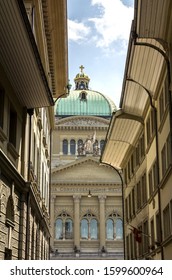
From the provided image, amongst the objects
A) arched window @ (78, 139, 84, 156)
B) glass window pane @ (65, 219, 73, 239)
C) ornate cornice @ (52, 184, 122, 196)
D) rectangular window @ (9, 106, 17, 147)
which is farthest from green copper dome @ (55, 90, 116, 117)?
rectangular window @ (9, 106, 17, 147)

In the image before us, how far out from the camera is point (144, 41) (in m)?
20.4

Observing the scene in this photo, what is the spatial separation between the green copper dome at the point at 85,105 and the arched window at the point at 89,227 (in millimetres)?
23905

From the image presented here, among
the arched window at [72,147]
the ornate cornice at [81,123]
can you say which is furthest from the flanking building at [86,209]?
the ornate cornice at [81,123]

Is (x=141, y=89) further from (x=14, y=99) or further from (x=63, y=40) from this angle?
(x=14, y=99)

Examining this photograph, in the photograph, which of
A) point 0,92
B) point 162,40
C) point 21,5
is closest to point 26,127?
point 0,92

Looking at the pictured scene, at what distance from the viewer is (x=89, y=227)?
80875 mm

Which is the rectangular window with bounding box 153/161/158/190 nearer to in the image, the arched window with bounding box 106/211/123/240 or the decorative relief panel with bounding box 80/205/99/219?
the arched window with bounding box 106/211/123/240

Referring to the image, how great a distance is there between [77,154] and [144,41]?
7383 cm

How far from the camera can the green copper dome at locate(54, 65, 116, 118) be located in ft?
326

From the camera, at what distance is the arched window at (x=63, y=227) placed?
3145 inches

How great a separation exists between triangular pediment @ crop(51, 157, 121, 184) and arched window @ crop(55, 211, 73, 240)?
19.5 ft

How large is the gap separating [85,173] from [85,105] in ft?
67.3

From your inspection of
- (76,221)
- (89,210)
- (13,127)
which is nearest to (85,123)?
(89,210)

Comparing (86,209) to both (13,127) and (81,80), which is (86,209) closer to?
(81,80)
